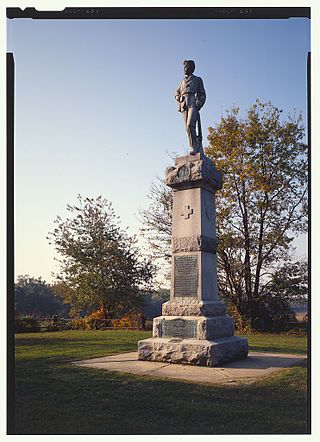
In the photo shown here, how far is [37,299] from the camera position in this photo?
3181 cm

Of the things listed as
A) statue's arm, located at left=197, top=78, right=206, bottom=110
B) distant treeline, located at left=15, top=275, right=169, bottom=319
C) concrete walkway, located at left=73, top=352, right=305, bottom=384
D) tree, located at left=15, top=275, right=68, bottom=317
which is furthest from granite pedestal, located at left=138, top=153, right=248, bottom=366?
tree, located at left=15, top=275, right=68, bottom=317

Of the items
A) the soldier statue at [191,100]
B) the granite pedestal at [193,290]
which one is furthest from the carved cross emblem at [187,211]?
the soldier statue at [191,100]

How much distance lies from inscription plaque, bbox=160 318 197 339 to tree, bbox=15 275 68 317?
77.7ft

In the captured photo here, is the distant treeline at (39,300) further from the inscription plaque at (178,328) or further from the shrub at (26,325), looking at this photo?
the inscription plaque at (178,328)

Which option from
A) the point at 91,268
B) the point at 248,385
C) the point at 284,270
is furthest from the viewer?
the point at 91,268

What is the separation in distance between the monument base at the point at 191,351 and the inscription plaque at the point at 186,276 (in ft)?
2.72

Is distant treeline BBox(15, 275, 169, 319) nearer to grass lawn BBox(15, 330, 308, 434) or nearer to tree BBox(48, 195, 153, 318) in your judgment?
tree BBox(48, 195, 153, 318)

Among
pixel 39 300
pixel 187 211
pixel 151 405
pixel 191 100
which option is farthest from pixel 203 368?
pixel 39 300

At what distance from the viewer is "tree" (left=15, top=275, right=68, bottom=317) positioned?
30.4 m

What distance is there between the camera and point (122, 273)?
22.5 m

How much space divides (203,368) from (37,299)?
90.4 ft

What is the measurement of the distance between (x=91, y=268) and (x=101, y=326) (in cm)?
357

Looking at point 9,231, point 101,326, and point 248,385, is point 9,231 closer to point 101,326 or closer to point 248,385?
point 248,385
